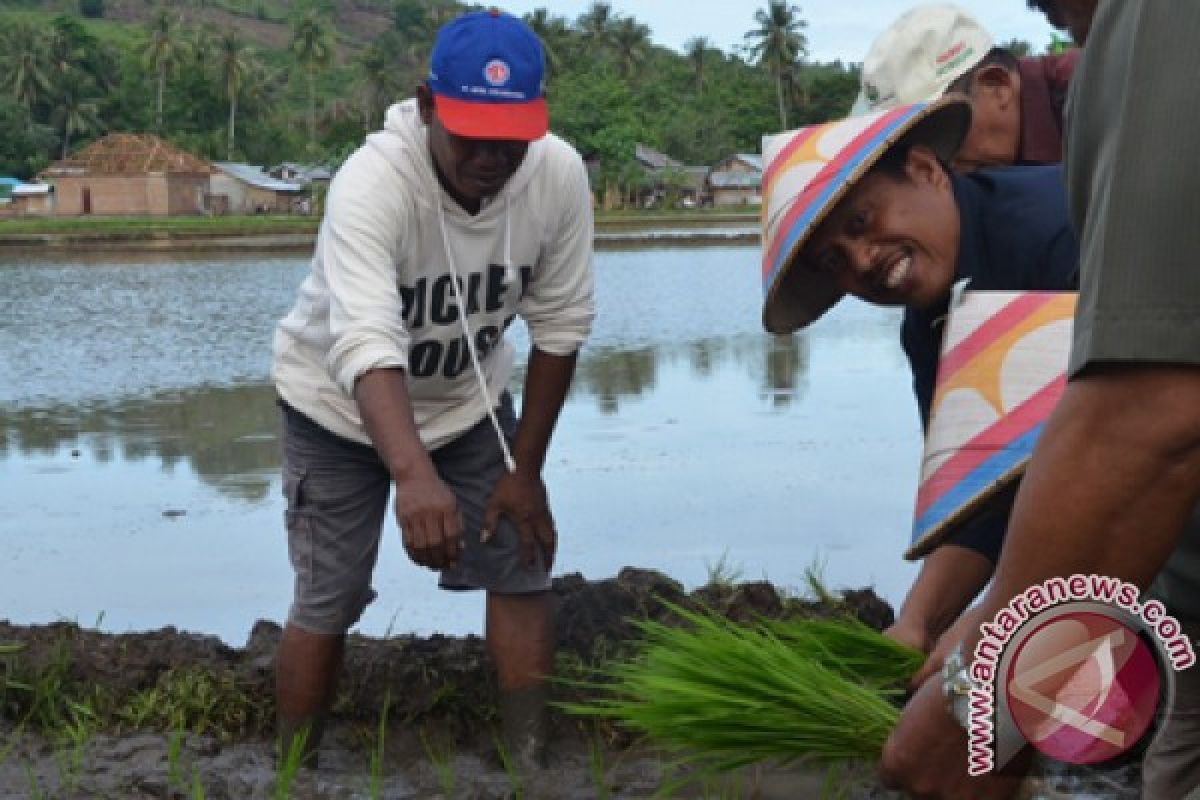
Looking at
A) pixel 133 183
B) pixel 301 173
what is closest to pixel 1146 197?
pixel 133 183

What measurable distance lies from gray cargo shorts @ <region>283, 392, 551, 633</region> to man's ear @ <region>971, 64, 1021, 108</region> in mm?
1339

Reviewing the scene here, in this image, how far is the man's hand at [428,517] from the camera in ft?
11.7

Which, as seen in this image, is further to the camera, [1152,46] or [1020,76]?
[1020,76]

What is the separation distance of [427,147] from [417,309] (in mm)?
344

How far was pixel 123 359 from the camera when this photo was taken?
39.7 feet

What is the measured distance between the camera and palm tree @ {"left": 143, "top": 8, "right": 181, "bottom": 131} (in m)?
89.8

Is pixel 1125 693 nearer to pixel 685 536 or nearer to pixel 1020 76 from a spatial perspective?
pixel 1020 76

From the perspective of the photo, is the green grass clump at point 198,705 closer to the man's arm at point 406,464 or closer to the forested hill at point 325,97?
the man's arm at point 406,464

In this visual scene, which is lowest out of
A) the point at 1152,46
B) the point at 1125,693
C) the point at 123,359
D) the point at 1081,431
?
the point at 123,359

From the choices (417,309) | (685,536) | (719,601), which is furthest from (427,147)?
(685,536)

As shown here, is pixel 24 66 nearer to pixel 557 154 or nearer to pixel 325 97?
pixel 325 97

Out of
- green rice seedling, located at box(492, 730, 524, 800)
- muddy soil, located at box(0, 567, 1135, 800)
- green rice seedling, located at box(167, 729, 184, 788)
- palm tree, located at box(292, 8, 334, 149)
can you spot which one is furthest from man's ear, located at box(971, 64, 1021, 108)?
palm tree, located at box(292, 8, 334, 149)

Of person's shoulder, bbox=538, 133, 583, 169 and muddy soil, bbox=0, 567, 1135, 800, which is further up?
person's shoulder, bbox=538, 133, 583, 169

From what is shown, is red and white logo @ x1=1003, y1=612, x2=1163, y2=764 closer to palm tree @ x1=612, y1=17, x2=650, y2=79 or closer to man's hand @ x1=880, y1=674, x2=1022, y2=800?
man's hand @ x1=880, y1=674, x2=1022, y2=800
